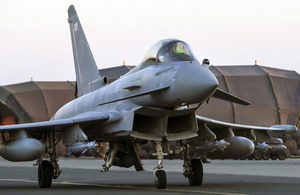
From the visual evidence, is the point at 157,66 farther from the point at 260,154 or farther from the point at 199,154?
the point at 260,154

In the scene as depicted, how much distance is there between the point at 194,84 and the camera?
11516 millimetres

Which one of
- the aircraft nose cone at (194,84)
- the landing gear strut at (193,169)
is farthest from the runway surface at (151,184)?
the aircraft nose cone at (194,84)

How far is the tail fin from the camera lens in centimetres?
1851

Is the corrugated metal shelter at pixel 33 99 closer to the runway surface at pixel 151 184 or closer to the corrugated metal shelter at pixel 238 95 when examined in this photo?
the corrugated metal shelter at pixel 238 95

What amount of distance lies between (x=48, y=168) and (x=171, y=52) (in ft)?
15.1

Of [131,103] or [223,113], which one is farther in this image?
[223,113]

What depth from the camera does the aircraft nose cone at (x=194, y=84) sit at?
11.5 metres

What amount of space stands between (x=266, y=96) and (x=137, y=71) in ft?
166

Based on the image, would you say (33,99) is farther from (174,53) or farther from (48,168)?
(174,53)

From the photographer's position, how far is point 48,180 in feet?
46.3

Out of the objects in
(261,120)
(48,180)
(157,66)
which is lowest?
(261,120)

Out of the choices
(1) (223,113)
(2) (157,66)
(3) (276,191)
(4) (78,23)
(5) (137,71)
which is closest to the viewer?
(3) (276,191)

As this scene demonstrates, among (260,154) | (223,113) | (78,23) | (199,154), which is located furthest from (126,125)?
(223,113)

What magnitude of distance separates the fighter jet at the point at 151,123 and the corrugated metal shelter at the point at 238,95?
44.5 metres
